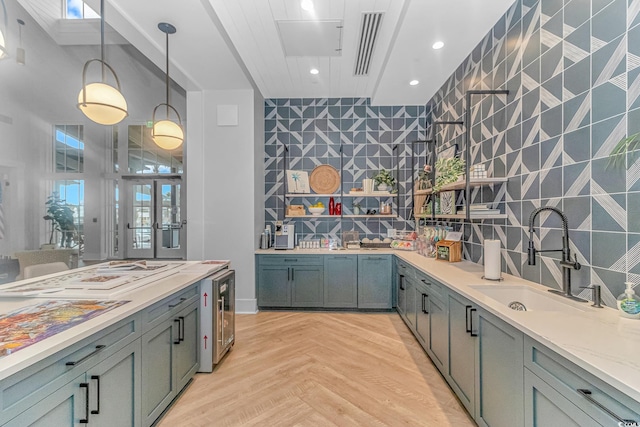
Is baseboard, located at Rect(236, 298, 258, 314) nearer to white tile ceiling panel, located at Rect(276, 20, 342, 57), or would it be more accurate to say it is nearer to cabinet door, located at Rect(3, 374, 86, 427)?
cabinet door, located at Rect(3, 374, 86, 427)

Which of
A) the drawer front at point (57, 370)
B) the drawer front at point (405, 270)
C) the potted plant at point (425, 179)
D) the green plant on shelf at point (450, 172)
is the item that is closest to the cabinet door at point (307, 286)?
the drawer front at point (405, 270)

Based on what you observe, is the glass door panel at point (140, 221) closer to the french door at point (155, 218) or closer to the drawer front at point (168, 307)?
the french door at point (155, 218)

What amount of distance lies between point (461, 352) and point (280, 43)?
347 centimetres

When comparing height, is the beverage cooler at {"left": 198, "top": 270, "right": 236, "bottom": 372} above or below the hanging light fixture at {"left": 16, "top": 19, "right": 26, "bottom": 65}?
below

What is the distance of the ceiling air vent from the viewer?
2.75m

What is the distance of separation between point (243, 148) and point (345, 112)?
71.6 inches

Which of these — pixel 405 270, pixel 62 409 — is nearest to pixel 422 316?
pixel 405 270

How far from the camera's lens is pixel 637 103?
1373 millimetres

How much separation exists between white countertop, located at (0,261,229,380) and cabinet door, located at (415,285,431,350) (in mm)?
1995

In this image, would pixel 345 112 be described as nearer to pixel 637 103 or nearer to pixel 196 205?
pixel 196 205

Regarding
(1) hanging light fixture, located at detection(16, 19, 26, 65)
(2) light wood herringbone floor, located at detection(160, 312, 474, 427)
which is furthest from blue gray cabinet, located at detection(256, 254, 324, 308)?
(1) hanging light fixture, located at detection(16, 19, 26, 65)

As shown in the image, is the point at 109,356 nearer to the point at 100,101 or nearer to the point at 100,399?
the point at 100,399

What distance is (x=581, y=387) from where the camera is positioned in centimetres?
99

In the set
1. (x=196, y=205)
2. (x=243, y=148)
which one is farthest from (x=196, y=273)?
(x=243, y=148)
